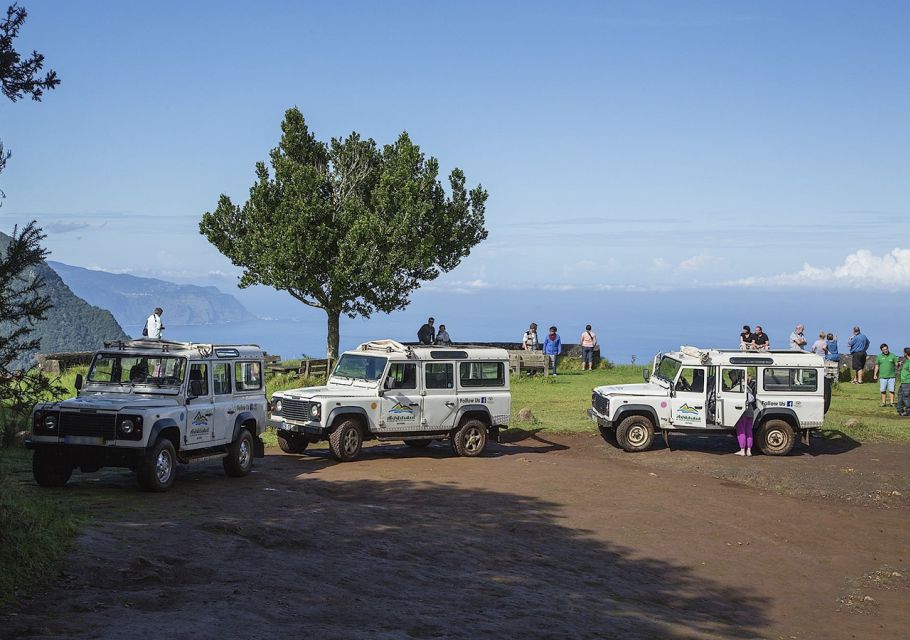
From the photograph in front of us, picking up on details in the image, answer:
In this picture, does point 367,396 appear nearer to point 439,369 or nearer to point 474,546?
point 439,369

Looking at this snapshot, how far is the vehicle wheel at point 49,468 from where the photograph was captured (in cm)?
1430

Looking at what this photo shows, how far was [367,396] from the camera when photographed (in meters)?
19.6

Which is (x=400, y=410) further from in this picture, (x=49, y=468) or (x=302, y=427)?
(x=49, y=468)

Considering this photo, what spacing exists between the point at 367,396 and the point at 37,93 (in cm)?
1106

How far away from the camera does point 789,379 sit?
21641 mm

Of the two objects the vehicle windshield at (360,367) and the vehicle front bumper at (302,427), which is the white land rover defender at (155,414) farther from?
the vehicle windshield at (360,367)

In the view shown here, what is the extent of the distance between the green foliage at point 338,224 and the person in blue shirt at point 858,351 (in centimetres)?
1747

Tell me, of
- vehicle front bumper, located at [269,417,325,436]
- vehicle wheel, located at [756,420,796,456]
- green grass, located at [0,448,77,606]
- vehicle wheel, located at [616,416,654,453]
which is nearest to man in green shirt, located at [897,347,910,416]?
vehicle wheel, located at [756,420,796,456]

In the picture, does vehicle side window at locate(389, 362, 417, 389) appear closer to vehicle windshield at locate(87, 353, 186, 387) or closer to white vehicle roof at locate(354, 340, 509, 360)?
white vehicle roof at locate(354, 340, 509, 360)

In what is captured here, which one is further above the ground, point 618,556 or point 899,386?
point 899,386

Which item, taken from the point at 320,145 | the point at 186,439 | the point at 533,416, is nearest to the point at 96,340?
the point at 320,145

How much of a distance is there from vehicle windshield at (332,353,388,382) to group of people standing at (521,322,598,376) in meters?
16.1

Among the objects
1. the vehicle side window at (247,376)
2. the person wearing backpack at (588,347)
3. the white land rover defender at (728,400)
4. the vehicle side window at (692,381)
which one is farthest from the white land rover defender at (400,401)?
the person wearing backpack at (588,347)

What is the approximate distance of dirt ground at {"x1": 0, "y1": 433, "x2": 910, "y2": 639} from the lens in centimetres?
897
